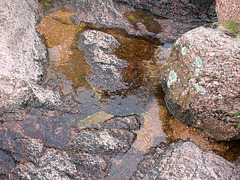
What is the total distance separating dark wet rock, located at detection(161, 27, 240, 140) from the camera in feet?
8.67

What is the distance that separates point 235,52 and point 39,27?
4.19 meters

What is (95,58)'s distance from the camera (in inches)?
161

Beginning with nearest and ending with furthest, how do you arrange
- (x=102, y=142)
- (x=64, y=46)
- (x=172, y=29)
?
(x=102, y=142), (x=64, y=46), (x=172, y=29)

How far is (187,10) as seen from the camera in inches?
213

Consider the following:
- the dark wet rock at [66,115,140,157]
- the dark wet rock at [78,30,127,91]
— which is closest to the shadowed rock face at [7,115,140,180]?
the dark wet rock at [66,115,140,157]

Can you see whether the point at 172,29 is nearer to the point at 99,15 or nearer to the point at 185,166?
the point at 99,15

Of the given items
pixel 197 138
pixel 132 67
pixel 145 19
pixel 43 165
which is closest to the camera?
pixel 43 165

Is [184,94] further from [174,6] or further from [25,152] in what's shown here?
[174,6]

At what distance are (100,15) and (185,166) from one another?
4220 mm

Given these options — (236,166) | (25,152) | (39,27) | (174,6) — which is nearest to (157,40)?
(174,6)

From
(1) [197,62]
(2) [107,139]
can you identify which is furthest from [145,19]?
(2) [107,139]

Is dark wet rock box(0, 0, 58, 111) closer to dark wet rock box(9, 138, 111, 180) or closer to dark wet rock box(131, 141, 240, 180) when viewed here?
dark wet rock box(9, 138, 111, 180)

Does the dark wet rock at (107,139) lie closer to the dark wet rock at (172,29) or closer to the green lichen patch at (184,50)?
the green lichen patch at (184,50)

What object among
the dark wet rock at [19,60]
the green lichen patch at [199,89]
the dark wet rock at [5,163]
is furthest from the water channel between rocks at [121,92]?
the green lichen patch at [199,89]
